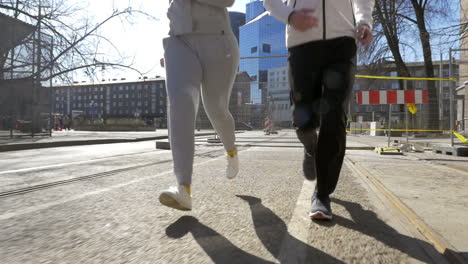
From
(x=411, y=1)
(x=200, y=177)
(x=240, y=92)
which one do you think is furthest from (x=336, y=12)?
(x=411, y=1)

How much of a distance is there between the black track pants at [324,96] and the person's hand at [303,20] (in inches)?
4.9

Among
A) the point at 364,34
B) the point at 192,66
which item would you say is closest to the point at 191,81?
the point at 192,66

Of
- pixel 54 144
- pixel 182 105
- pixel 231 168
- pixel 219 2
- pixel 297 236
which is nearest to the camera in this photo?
pixel 297 236

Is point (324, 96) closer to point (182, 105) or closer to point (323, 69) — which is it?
point (323, 69)

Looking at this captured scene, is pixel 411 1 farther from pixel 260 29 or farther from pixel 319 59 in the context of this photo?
pixel 260 29

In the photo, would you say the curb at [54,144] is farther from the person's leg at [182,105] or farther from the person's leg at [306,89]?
the person's leg at [306,89]

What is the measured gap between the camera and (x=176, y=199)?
1746mm

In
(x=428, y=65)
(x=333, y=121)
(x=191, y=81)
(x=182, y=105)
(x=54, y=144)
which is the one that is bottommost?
(x=54, y=144)

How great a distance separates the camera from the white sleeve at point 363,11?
2.01 m

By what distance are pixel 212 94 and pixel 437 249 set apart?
61.7 inches

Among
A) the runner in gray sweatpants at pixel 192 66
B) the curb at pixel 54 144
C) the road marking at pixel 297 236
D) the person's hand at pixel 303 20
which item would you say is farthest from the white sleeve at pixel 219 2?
the curb at pixel 54 144

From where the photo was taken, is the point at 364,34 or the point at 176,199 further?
the point at 364,34

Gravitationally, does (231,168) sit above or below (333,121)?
below

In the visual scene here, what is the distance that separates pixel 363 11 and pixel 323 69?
42 centimetres
